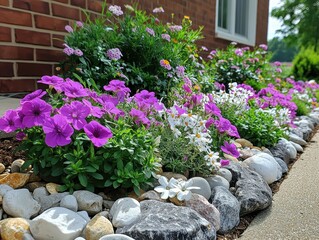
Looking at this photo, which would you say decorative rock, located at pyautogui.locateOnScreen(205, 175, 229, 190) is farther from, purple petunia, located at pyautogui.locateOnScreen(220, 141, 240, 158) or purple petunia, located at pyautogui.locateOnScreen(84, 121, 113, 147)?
purple petunia, located at pyautogui.locateOnScreen(84, 121, 113, 147)

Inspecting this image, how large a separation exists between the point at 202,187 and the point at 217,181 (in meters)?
0.20

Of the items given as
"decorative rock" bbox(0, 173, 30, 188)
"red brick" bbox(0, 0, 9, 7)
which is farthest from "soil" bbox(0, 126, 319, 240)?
"red brick" bbox(0, 0, 9, 7)

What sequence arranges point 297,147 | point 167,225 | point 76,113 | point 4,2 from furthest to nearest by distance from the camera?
point 297,147
point 4,2
point 76,113
point 167,225

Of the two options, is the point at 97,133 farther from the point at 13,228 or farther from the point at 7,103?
the point at 7,103

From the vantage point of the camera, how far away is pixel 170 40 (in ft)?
12.5

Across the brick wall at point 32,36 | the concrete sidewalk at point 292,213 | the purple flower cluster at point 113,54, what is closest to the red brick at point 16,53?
the brick wall at point 32,36

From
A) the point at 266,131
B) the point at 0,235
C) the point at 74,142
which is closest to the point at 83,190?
the point at 74,142

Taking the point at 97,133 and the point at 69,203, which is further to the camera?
the point at 97,133

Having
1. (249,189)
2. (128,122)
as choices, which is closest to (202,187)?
(249,189)

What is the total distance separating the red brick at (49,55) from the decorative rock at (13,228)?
6.59ft

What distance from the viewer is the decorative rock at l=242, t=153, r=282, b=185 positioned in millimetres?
2734

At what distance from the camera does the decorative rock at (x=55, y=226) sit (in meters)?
1.54

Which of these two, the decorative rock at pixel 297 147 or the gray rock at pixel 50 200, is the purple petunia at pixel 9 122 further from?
the decorative rock at pixel 297 147

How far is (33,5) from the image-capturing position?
3.17 metres
